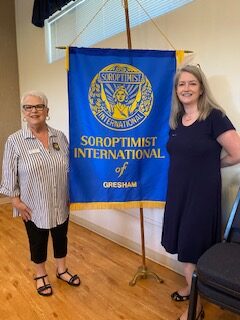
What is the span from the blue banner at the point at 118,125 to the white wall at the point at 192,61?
0.27 metres

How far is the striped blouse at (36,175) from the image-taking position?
197 centimetres

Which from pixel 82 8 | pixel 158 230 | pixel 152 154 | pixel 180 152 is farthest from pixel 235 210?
pixel 82 8

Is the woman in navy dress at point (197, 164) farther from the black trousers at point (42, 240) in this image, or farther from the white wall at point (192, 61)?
the black trousers at point (42, 240)

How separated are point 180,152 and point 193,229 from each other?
0.43 metres

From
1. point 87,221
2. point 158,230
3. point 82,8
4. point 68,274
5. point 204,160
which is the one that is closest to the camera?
point 204,160

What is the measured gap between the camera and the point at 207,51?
1.97 m

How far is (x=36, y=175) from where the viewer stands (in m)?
1.97

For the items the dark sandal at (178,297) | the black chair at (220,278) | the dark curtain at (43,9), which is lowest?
the dark sandal at (178,297)

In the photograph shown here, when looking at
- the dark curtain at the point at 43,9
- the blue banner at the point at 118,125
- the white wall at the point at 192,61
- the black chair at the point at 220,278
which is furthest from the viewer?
the dark curtain at the point at 43,9

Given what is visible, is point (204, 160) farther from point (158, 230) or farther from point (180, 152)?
point (158, 230)

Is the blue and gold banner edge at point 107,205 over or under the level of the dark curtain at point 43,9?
under

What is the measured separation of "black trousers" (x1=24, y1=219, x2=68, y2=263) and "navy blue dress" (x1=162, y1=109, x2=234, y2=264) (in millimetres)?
893

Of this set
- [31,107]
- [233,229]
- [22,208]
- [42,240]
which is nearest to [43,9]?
[31,107]

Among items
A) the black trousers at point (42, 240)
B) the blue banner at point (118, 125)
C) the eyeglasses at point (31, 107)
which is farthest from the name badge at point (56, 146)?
the black trousers at point (42, 240)
